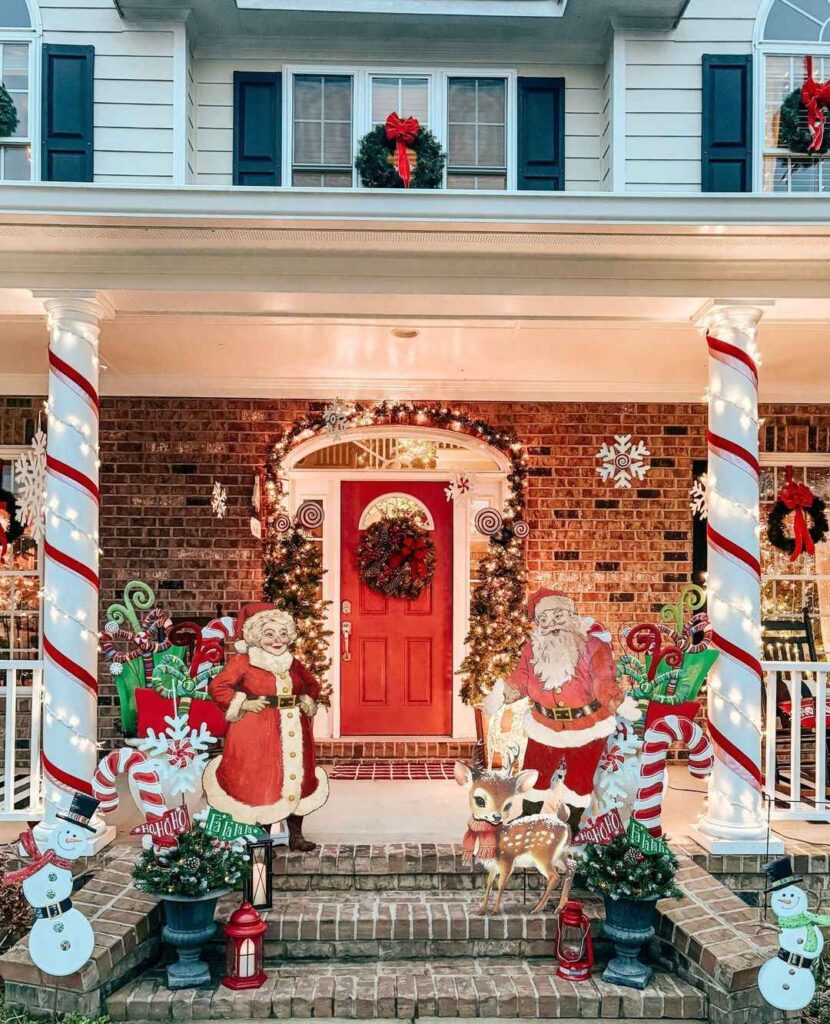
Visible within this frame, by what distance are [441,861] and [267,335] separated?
3414 mm

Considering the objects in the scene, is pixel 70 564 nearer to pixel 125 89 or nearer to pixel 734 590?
pixel 125 89

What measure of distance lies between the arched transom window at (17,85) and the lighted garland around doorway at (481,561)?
8.89 feet

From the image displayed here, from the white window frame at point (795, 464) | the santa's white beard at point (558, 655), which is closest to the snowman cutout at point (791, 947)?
the santa's white beard at point (558, 655)

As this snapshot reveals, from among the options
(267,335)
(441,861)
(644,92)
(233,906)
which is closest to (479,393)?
(267,335)

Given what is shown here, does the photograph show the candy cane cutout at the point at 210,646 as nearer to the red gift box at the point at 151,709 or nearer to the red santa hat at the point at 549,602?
the red gift box at the point at 151,709

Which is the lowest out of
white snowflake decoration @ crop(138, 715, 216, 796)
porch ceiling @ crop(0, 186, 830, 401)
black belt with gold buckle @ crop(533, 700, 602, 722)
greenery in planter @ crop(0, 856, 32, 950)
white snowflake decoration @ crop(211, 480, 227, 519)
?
greenery in planter @ crop(0, 856, 32, 950)

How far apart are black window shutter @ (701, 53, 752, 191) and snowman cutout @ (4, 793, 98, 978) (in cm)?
467

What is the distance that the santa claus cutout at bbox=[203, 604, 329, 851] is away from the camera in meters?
4.13

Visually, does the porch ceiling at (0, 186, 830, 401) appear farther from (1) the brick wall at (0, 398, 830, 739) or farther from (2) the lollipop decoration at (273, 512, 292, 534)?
(2) the lollipop decoration at (273, 512, 292, 534)

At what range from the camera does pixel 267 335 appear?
560 centimetres

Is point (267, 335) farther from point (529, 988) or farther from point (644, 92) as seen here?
point (529, 988)

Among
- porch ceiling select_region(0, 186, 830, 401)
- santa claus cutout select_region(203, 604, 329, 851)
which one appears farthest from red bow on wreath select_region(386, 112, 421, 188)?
santa claus cutout select_region(203, 604, 329, 851)

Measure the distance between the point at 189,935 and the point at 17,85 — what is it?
15.7 ft

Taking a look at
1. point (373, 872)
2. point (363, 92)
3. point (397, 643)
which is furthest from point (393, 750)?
point (363, 92)
